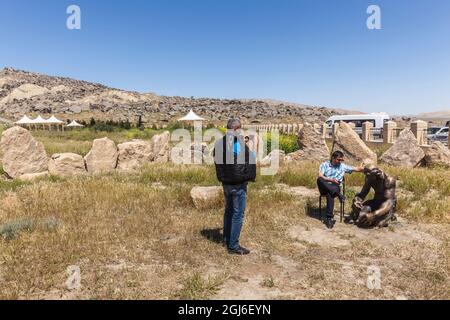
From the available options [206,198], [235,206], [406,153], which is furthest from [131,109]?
[235,206]

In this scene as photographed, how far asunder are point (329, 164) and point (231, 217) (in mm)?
2662

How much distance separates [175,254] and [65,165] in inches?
333

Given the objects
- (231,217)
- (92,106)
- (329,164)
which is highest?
(92,106)

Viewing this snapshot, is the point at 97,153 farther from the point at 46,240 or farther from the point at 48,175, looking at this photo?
the point at 46,240

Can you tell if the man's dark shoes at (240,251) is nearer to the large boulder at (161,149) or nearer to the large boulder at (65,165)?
the large boulder at (65,165)

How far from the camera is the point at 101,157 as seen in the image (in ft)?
43.8

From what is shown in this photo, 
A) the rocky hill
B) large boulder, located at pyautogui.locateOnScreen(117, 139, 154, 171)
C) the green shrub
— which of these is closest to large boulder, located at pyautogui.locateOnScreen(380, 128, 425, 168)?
the green shrub

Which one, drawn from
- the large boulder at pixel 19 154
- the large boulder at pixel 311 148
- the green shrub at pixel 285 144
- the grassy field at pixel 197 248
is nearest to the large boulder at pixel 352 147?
the large boulder at pixel 311 148

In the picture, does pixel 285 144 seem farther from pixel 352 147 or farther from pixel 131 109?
pixel 131 109

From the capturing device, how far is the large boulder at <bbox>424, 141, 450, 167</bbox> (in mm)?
13172

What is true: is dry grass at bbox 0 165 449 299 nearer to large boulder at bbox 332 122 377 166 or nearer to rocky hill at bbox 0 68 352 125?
large boulder at bbox 332 122 377 166

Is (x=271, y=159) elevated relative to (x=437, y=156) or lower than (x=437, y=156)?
lower
